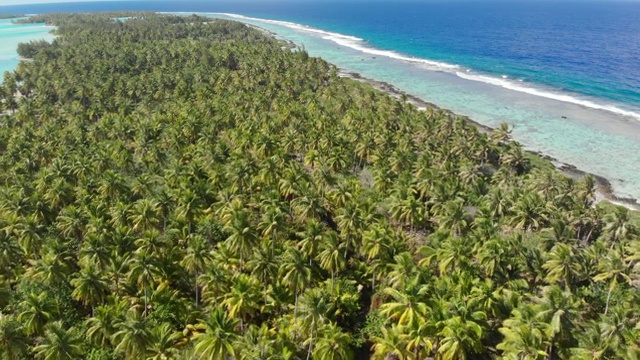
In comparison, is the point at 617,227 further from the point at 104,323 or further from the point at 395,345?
the point at 104,323

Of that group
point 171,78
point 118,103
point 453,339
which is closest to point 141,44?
point 171,78

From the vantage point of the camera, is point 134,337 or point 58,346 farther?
point 134,337

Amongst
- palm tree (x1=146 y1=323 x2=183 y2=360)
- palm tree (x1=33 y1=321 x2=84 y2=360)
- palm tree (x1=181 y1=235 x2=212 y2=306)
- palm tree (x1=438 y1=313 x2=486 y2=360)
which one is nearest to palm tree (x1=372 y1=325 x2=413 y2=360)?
palm tree (x1=438 y1=313 x2=486 y2=360)

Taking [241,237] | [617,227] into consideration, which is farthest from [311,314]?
[617,227]

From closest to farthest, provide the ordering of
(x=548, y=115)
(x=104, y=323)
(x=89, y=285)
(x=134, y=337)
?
(x=134, y=337) → (x=104, y=323) → (x=89, y=285) → (x=548, y=115)

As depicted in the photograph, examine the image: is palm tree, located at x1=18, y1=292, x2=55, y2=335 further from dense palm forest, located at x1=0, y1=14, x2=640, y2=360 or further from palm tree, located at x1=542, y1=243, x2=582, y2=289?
palm tree, located at x1=542, y1=243, x2=582, y2=289

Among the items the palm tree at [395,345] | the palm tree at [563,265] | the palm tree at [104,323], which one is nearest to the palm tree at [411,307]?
the palm tree at [395,345]

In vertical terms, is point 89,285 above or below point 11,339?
above

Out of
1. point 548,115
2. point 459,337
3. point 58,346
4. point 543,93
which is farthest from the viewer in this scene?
point 543,93
